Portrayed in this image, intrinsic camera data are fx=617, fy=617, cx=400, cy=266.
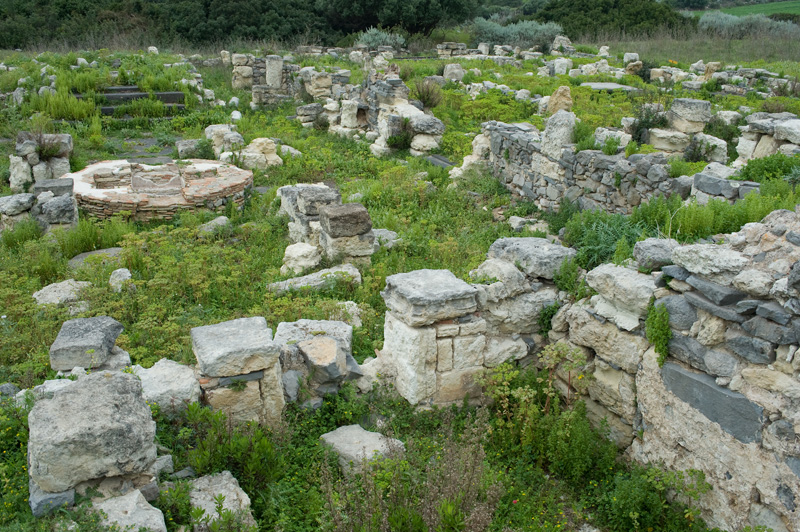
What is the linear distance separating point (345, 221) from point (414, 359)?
340 centimetres

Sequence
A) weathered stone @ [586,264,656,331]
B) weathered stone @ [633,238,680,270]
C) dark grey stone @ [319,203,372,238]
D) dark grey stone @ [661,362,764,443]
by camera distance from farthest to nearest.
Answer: dark grey stone @ [319,203,372,238] < weathered stone @ [633,238,680,270] < weathered stone @ [586,264,656,331] < dark grey stone @ [661,362,764,443]

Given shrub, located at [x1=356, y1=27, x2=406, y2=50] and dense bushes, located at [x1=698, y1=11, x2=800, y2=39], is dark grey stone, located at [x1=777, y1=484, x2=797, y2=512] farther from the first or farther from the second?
dense bushes, located at [x1=698, y1=11, x2=800, y2=39]

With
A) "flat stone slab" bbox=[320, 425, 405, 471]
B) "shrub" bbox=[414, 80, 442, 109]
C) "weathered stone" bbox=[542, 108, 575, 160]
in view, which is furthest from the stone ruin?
"flat stone slab" bbox=[320, 425, 405, 471]

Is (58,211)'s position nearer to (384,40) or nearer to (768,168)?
(768,168)

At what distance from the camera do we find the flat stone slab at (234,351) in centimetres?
483

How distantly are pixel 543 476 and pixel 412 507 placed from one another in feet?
4.83

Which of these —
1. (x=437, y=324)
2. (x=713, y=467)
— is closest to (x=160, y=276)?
(x=437, y=324)

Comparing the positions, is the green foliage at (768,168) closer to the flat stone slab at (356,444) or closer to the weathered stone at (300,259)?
the weathered stone at (300,259)

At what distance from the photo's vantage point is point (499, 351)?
5.93 metres

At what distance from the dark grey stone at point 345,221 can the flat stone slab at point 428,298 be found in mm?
2721

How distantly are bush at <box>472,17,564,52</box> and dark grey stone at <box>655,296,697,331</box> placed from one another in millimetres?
25644

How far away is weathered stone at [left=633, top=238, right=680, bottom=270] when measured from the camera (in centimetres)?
530

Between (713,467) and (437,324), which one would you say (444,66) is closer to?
(437,324)

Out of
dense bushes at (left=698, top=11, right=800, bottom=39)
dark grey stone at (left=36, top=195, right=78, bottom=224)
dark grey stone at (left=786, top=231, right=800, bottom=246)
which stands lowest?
dark grey stone at (left=36, top=195, right=78, bottom=224)
